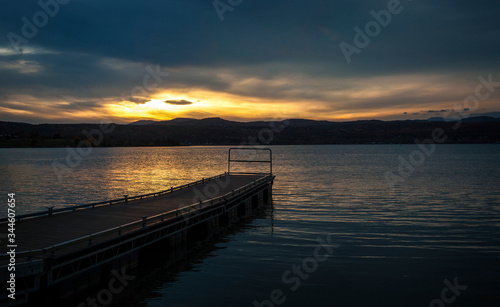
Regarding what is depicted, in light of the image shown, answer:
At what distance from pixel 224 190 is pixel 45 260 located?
19119mm

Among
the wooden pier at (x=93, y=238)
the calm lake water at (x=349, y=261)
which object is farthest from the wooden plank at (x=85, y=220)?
the calm lake water at (x=349, y=261)

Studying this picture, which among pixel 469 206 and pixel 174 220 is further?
pixel 469 206

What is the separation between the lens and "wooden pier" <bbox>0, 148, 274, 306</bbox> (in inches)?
415

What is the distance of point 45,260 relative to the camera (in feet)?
34.7

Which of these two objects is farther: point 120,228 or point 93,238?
point 120,228

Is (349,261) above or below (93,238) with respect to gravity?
below

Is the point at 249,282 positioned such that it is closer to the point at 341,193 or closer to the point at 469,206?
the point at 469,206

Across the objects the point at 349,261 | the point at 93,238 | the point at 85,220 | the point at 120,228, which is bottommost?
the point at 349,261

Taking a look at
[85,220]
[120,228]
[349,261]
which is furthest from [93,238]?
[349,261]

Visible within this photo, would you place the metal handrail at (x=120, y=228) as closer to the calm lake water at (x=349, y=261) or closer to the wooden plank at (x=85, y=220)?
the wooden plank at (x=85, y=220)

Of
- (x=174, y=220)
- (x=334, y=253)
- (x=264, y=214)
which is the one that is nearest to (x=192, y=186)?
(x=264, y=214)

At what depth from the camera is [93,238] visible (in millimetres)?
13125

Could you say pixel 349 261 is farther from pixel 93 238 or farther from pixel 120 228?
pixel 93 238

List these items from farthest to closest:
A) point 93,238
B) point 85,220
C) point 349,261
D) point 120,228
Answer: point 85,220 < point 349,261 < point 120,228 < point 93,238
